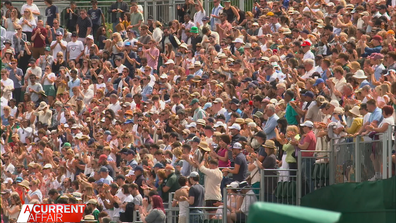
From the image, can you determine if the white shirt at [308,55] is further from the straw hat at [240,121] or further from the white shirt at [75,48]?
the white shirt at [75,48]

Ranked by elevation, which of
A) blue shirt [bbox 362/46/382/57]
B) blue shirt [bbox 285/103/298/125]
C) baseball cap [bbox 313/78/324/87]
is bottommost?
blue shirt [bbox 285/103/298/125]

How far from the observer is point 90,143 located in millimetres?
23172

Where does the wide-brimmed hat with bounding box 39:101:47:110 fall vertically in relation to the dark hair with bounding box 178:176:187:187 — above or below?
above

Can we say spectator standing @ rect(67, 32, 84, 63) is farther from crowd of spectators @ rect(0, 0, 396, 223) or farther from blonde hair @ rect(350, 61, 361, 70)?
blonde hair @ rect(350, 61, 361, 70)

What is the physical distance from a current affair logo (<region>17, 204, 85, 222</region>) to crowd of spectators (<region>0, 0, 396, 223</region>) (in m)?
0.25

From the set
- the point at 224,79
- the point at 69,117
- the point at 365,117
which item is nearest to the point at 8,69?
the point at 69,117

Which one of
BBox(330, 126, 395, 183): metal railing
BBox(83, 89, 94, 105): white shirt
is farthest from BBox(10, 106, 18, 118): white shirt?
BBox(330, 126, 395, 183): metal railing

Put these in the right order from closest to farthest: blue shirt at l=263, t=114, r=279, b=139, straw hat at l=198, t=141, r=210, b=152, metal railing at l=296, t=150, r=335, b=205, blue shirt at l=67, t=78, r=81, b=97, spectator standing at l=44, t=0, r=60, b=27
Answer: metal railing at l=296, t=150, r=335, b=205 < straw hat at l=198, t=141, r=210, b=152 < blue shirt at l=263, t=114, r=279, b=139 < blue shirt at l=67, t=78, r=81, b=97 < spectator standing at l=44, t=0, r=60, b=27

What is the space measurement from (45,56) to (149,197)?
12604 mm

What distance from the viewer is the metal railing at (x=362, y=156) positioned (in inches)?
551

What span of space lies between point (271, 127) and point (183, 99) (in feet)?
17.6

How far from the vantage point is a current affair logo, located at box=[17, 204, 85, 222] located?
19.1 metres

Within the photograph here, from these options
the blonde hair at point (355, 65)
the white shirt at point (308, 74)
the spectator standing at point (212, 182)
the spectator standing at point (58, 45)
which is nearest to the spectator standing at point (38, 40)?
the spectator standing at point (58, 45)

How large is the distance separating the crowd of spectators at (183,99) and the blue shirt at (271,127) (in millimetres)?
22
